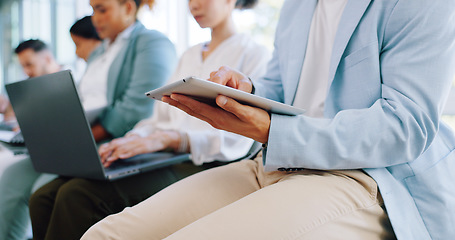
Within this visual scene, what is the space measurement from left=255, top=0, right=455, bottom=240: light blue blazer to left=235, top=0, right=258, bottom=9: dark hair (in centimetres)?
78

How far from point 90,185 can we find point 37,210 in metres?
0.21

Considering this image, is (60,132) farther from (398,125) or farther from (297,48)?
(398,125)

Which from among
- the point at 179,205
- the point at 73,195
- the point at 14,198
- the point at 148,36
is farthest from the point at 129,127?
the point at 179,205

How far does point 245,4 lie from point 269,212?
1.03 m

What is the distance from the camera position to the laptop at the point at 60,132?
3.41 feet

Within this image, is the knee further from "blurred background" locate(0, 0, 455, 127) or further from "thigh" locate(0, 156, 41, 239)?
"blurred background" locate(0, 0, 455, 127)

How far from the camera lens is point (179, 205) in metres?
0.86

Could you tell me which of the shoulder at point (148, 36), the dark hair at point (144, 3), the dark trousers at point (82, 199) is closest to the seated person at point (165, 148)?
the dark trousers at point (82, 199)

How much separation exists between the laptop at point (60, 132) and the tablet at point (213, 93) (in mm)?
364

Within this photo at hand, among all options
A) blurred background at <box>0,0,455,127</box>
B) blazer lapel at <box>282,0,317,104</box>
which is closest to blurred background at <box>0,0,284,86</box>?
blurred background at <box>0,0,455,127</box>

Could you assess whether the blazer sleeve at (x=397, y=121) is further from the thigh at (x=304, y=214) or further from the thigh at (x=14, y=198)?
the thigh at (x=14, y=198)

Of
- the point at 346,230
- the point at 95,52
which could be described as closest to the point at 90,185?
the point at 346,230

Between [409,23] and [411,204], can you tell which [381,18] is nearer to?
[409,23]

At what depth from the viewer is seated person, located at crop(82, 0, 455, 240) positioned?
0.70 metres
